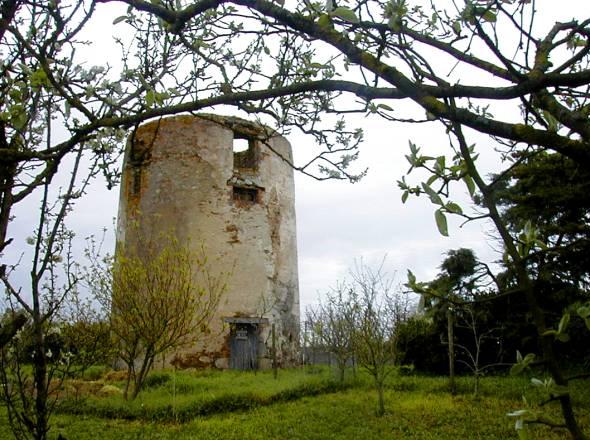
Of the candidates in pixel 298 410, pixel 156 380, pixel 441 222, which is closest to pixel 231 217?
pixel 156 380

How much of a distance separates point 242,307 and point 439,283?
1466 cm

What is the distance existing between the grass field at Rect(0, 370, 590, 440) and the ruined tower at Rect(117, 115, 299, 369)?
2.08 meters

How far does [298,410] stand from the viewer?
1059 cm

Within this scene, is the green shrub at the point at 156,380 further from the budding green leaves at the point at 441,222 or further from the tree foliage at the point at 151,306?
the budding green leaves at the point at 441,222

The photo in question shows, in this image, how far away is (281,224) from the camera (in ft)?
56.0

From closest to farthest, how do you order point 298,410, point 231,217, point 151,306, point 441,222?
point 441,222
point 298,410
point 151,306
point 231,217

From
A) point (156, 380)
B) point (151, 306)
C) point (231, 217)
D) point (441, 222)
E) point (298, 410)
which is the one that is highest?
point (231, 217)

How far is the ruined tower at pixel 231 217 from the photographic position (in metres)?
15.7

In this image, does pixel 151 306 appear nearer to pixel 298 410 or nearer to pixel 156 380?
pixel 156 380

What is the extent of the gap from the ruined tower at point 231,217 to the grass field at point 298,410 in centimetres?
208

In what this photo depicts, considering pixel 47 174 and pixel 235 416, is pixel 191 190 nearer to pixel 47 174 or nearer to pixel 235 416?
pixel 235 416

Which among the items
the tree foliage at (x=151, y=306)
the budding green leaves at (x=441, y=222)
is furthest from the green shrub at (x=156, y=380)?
the budding green leaves at (x=441, y=222)

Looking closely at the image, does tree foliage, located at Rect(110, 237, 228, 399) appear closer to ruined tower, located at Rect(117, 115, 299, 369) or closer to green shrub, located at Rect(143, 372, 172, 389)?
green shrub, located at Rect(143, 372, 172, 389)

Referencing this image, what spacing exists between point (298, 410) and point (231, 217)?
23.1 ft
